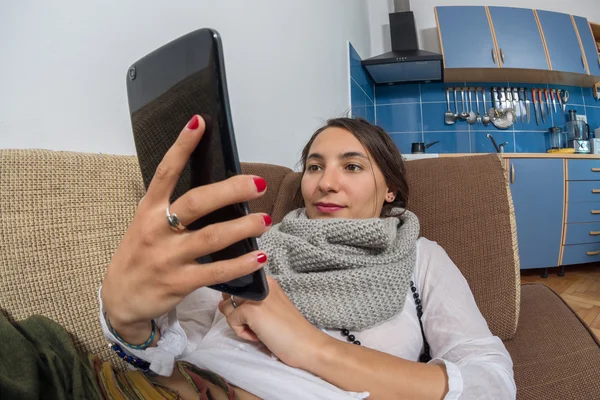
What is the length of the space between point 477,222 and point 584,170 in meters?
2.32

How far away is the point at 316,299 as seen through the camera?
1.98 ft

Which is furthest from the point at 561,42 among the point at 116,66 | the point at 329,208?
the point at 116,66

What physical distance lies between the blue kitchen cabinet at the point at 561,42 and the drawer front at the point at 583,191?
0.91 m

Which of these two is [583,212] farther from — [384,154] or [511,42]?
[384,154]

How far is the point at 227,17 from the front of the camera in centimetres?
115

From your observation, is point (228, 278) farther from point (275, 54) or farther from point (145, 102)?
point (275, 54)

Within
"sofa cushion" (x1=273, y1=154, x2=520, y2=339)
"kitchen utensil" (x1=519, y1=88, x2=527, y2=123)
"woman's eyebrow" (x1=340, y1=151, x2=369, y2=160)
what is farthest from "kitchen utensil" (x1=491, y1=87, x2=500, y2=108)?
"woman's eyebrow" (x1=340, y1=151, x2=369, y2=160)

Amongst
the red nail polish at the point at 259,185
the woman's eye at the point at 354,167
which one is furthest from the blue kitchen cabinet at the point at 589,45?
the red nail polish at the point at 259,185

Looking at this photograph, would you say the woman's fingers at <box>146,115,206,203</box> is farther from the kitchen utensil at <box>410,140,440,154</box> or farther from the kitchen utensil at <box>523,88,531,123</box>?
the kitchen utensil at <box>523,88,531,123</box>

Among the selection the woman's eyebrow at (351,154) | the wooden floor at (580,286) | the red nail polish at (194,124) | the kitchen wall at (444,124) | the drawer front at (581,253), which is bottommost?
the wooden floor at (580,286)

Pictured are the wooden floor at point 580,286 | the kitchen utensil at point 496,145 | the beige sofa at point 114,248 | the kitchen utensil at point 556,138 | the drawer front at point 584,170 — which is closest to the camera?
the beige sofa at point 114,248

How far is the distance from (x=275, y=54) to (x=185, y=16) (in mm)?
478

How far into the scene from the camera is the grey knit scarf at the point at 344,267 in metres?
0.59

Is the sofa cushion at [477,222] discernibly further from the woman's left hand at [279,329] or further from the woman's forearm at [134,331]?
the woman's forearm at [134,331]
